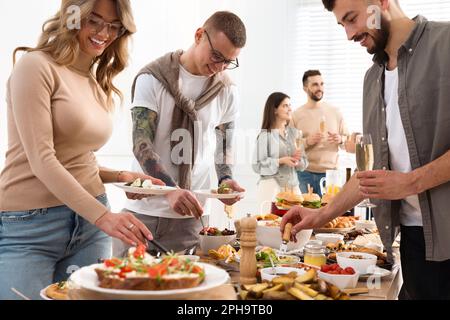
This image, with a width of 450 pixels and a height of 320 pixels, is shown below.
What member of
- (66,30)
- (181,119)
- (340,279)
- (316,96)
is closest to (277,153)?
(316,96)

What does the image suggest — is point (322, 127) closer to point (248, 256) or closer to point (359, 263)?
point (359, 263)

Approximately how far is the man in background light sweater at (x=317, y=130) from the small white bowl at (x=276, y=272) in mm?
4809

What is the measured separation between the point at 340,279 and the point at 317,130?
500 cm

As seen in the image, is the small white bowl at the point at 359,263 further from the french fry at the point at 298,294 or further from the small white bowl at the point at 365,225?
the small white bowl at the point at 365,225

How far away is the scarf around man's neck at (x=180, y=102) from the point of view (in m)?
2.87

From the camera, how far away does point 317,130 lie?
6.56 m

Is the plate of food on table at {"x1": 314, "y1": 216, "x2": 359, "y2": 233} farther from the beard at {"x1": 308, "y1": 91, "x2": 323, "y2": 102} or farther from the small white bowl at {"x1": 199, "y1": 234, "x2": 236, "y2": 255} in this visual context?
the beard at {"x1": 308, "y1": 91, "x2": 323, "y2": 102}

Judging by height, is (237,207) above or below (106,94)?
below

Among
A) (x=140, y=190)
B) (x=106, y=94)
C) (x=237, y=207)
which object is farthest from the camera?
(x=237, y=207)

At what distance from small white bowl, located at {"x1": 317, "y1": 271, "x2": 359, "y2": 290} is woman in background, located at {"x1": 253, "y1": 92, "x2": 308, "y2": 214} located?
4020 millimetres

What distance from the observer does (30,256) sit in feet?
6.43
